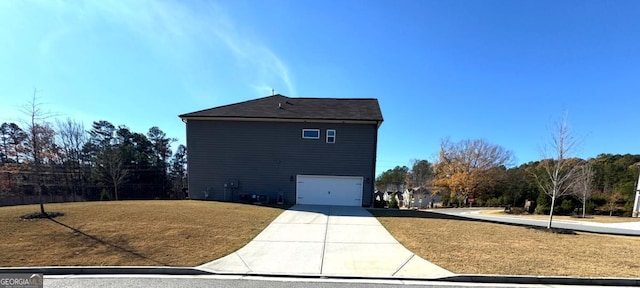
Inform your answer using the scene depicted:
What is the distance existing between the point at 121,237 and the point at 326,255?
5325 mm

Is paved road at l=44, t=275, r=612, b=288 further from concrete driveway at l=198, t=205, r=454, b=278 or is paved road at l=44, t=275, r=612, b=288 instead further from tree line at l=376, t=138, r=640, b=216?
tree line at l=376, t=138, r=640, b=216

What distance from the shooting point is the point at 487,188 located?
37938mm

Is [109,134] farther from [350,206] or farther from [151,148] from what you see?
[350,206]

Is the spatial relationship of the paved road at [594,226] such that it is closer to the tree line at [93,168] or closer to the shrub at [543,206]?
the shrub at [543,206]

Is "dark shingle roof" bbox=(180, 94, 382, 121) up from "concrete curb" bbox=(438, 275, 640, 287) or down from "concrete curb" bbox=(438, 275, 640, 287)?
up

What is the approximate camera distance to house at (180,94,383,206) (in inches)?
616

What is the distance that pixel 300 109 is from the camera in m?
17.2

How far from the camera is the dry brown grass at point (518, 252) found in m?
5.05

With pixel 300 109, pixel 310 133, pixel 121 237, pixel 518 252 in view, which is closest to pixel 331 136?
pixel 310 133

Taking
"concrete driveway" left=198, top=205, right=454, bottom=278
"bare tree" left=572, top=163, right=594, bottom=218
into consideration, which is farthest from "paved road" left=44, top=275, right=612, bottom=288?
"bare tree" left=572, top=163, right=594, bottom=218

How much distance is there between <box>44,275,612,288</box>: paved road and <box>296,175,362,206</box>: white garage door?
1110cm

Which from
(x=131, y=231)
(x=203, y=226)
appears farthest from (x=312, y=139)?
(x=131, y=231)

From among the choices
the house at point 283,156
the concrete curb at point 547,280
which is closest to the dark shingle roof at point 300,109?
the house at point 283,156

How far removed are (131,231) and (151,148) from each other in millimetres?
43694
